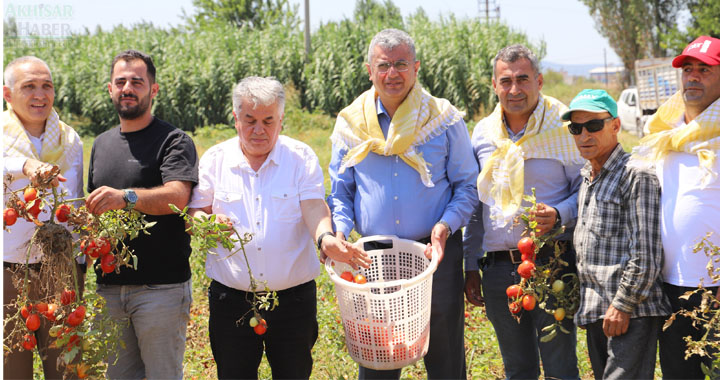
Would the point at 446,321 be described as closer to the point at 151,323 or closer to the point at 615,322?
the point at 615,322

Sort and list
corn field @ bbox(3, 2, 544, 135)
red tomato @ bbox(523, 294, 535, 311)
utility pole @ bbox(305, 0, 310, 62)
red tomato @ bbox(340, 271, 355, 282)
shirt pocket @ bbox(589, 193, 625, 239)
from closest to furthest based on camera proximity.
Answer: shirt pocket @ bbox(589, 193, 625, 239) → red tomato @ bbox(523, 294, 535, 311) → red tomato @ bbox(340, 271, 355, 282) → corn field @ bbox(3, 2, 544, 135) → utility pole @ bbox(305, 0, 310, 62)

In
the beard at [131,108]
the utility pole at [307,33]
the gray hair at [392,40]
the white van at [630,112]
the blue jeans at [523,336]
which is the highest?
the utility pole at [307,33]

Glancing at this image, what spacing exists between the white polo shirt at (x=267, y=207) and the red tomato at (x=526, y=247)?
0.93m

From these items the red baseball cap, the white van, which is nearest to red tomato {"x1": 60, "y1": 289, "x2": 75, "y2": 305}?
the red baseball cap

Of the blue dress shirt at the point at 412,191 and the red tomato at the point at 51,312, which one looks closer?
the red tomato at the point at 51,312

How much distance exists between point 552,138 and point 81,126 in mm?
16713

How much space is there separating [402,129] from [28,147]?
177 cm

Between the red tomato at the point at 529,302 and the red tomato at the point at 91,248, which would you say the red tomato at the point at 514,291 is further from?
the red tomato at the point at 91,248

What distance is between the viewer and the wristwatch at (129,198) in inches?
113

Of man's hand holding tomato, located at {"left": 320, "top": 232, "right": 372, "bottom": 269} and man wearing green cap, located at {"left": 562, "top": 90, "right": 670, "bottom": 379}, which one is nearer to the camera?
man wearing green cap, located at {"left": 562, "top": 90, "right": 670, "bottom": 379}

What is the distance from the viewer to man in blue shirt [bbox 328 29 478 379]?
3.13m

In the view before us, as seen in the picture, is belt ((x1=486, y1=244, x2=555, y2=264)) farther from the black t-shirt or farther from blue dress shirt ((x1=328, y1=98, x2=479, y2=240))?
the black t-shirt

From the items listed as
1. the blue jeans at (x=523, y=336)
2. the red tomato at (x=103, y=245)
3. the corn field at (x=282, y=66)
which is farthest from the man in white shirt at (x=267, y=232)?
the corn field at (x=282, y=66)

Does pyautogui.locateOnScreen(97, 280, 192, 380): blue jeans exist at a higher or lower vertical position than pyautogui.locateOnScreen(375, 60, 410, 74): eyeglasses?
lower
